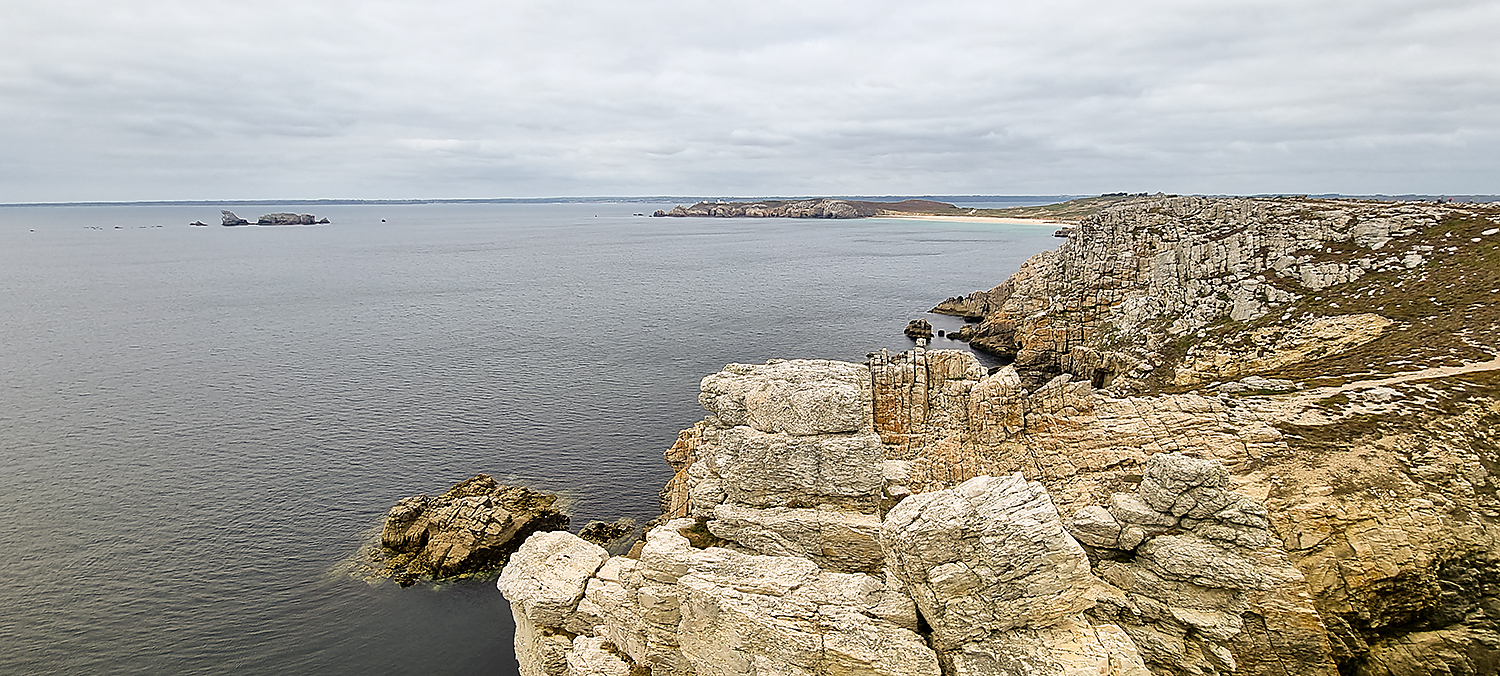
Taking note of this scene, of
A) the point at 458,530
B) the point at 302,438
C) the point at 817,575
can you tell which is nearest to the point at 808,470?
the point at 817,575

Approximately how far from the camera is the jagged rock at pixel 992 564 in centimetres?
1811

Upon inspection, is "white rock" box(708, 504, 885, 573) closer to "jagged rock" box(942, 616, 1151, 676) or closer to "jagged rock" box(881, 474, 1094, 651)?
"jagged rock" box(881, 474, 1094, 651)

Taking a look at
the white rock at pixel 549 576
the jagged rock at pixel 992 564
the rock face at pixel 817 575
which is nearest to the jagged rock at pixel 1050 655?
the rock face at pixel 817 575

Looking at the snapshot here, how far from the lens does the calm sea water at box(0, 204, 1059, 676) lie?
121 feet

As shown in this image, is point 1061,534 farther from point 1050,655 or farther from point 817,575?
point 817,575

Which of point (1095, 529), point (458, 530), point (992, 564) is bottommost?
point (458, 530)

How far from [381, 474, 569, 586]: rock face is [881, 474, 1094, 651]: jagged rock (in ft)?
97.8

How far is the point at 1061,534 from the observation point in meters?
18.2

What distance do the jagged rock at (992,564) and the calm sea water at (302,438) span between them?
920 inches

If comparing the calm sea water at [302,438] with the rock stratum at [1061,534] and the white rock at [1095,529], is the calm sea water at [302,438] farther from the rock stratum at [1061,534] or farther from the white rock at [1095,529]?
the white rock at [1095,529]

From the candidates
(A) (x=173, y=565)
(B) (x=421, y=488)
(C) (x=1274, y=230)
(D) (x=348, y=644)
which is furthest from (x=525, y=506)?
(C) (x=1274, y=230)

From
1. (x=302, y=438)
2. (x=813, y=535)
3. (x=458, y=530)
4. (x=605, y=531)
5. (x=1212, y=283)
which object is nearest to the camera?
(x=813, y=535)

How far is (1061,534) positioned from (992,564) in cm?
182

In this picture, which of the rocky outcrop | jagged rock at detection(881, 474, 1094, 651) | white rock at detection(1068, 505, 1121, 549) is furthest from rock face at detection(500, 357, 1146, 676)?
the rocky outcrop
